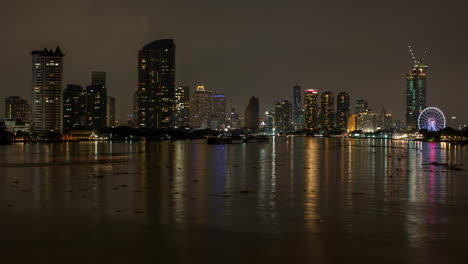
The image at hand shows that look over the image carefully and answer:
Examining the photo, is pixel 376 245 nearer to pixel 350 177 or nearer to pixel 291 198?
pixel 291 198

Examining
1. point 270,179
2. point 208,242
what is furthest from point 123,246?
point 270,179

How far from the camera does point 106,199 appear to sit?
2847 cm

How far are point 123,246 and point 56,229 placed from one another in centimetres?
428

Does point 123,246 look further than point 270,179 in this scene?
No

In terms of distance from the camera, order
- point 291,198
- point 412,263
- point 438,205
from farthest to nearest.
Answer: point 291,198
point 438,205
point 412,263

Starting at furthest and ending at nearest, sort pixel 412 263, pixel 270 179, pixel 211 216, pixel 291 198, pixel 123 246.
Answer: pixel 270 179
pixel 291 198
pixel 211 216
pixel 123 246
pixel 412 263

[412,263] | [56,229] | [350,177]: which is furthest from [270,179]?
[412,263]

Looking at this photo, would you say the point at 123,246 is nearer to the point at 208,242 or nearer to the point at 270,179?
the point at 208,242

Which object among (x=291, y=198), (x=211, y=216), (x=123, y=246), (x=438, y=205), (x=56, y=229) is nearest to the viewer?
(x=123, y=246)

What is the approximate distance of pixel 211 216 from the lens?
23.1 m

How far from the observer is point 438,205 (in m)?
26.8

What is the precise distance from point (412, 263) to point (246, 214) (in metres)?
9.42

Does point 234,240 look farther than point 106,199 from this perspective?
No

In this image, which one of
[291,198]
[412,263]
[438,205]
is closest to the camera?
[412,263]
